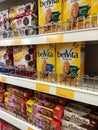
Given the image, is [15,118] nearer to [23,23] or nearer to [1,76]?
[1,76]

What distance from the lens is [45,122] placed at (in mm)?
1172

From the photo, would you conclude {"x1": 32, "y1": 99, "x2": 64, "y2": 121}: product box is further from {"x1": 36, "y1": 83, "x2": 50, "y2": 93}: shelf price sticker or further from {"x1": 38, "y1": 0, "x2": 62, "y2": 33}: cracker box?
{"x1": 38, "y1": 0, "x2": 62, "y2": 33}: cracker box

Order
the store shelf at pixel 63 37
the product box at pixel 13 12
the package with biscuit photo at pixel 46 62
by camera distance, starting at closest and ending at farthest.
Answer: the store shelf at pixel 63 37 < the package with biscuit photo at pixel 46 62 < the product box at pixel 13 12

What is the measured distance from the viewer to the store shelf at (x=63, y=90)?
857 mm

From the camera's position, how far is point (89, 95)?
86 centimetres

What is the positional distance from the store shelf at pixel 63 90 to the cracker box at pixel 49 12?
294 millimetres

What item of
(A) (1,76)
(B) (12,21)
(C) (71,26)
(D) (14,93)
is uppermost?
(B) (12,21)

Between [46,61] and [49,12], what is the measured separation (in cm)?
27

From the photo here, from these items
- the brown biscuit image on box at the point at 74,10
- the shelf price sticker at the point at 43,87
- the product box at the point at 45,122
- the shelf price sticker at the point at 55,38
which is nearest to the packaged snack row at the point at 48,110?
the product box at the point at 45,122

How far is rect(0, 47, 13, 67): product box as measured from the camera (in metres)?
1.53

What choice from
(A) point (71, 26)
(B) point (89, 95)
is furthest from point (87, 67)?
(B) point (89, 95)

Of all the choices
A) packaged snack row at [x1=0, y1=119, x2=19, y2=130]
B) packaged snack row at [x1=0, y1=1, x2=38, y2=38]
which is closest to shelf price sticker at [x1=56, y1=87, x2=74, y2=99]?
packaged snack row at [x1=0, y1=1, x2=38, y2=38]

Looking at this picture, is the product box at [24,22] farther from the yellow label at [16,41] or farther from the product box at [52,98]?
the product box at [52,98]

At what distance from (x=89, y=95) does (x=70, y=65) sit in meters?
0.26
